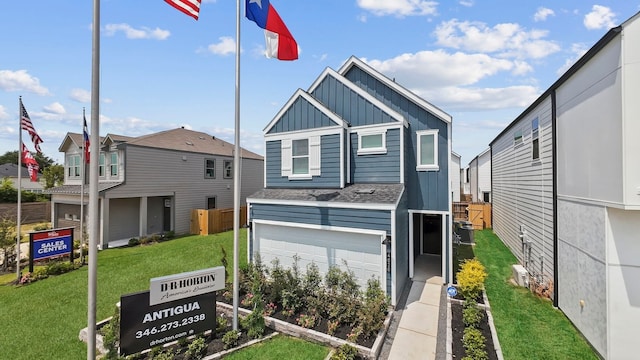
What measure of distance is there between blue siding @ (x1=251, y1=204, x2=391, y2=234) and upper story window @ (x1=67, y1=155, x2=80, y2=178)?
16.7 metres

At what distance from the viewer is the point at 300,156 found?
36.6ft

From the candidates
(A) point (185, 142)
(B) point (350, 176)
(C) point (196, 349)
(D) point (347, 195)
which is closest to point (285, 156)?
(B) point (350, 176)

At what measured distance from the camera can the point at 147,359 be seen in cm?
598

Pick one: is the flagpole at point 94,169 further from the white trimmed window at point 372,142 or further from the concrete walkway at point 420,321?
the white trimmed window at point 372,142

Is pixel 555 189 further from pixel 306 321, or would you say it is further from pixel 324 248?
pixel 306 321

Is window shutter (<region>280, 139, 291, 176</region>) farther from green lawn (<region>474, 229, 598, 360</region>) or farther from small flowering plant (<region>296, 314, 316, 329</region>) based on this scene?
green lawn (<region>474, 229, 598, 360</region>)

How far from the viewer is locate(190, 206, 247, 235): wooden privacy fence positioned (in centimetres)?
1944

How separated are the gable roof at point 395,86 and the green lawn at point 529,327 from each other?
6.18m

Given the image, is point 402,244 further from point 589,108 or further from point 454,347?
point 589,108

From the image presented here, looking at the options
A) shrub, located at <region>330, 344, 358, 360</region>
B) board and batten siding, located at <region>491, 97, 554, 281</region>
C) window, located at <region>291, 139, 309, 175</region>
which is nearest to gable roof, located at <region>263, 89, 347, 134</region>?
window, located at <region>291, 139, 309, 175</region>

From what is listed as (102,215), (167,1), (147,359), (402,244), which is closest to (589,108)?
(402,244)

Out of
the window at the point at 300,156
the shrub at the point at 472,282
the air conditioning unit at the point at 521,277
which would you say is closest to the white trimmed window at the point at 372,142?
the window at the point at 300,156

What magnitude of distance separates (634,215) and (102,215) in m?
21.4

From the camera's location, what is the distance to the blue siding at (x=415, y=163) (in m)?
10.2
